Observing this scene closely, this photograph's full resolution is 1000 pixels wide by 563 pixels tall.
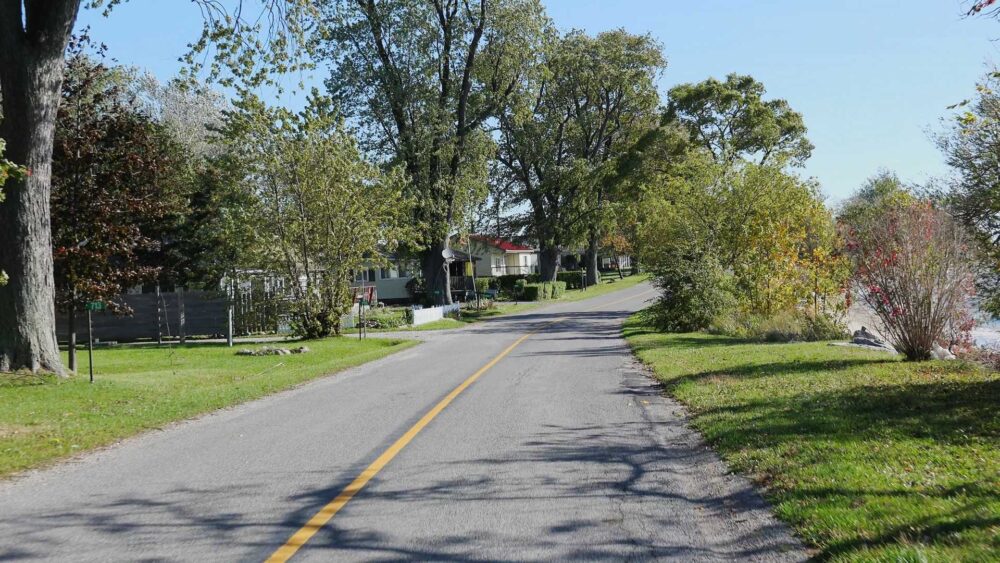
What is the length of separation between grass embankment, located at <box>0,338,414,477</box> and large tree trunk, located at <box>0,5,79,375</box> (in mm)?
818

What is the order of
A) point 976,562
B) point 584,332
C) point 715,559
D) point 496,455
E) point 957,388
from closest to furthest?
1. point 976,562
2. point 715,559
3. point 496,455
4. point 957,388
5. point 584,332

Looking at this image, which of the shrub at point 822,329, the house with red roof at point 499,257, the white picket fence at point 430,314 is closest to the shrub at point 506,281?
the house with red roof at point 499,257

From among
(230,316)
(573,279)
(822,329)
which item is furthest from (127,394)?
(573,279)

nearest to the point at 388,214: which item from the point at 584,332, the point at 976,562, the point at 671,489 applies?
the point at 584,332

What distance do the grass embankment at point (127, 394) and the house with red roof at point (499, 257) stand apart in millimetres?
50617

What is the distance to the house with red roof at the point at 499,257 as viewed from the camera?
7606cm

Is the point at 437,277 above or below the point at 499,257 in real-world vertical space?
below

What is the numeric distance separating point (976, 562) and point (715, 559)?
4.73 feet

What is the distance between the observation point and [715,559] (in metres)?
5.03

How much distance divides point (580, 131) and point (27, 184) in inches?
1943

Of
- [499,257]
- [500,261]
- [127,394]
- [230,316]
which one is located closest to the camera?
[127,394]

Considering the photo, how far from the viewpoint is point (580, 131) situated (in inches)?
2365

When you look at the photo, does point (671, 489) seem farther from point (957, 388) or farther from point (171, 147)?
point (171, 147)

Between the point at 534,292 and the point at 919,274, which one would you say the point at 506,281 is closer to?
the point at 534,292
